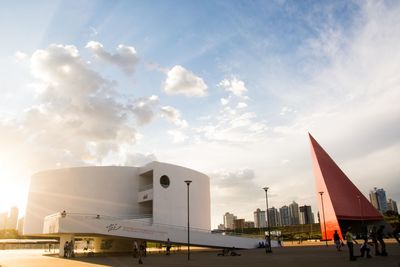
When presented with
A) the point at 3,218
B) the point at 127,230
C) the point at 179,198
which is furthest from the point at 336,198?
the point at 3,218

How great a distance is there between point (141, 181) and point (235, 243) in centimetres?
1195

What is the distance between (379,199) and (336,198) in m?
95.1

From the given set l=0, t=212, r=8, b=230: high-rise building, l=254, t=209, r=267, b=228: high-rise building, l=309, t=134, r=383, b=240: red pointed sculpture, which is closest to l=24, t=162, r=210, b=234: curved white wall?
l=309, t=134, r=383, b=240: red pointed sculpture

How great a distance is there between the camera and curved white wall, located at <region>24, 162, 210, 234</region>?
116 feet

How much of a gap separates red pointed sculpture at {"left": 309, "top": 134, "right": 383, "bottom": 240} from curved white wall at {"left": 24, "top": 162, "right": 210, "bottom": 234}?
52.1 feet

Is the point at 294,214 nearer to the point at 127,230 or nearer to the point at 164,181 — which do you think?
the point at 164,181

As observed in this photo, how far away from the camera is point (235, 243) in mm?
34031

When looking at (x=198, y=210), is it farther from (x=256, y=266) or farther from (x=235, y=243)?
(x=256, y=266)

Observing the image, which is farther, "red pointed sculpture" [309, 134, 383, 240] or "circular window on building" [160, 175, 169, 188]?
"red pointed sculpture" [309, 134, 383, 240]

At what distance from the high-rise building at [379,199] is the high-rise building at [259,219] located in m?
41.6

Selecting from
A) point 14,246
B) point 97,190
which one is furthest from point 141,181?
point 14,246

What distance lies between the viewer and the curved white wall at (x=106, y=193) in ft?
116

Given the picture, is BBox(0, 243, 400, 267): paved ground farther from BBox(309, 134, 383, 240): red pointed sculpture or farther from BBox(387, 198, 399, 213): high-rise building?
BBox(387, 198, 399, 213): high-rise building

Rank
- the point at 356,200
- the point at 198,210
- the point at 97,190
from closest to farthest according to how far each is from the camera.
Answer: the point at 97,190 < the point at 198,210 < the point at 356,200
